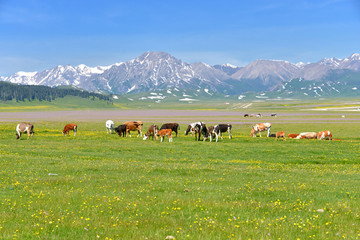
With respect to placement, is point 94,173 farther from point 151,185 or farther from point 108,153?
point 108,153

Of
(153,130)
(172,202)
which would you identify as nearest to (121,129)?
(153,130)

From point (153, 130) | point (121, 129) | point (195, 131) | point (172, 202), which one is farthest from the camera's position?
point (121, 129)

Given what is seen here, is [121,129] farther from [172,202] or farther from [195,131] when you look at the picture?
[172,202]

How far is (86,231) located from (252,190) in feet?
28.9

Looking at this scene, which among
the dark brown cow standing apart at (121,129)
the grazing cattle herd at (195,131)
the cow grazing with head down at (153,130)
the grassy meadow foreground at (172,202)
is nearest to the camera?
the grassy meadow foreground at (172,202)

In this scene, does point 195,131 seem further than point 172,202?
Yes

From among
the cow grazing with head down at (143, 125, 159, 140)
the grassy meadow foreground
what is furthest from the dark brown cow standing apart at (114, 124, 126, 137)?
the grassy meadow foreground

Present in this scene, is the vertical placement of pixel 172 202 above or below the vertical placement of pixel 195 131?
below

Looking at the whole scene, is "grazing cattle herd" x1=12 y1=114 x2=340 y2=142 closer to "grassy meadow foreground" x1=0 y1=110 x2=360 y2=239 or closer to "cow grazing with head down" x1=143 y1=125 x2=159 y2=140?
"cow grazing with head down" x1=143 y1=125 x2=159 y2=140

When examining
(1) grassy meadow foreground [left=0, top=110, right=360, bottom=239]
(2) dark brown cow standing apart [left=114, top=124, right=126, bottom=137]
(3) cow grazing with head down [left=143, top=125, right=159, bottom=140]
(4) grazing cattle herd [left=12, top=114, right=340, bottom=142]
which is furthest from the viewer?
(2) dark brown cow standing apart [left=114, top=124, right=126, bottom=137]

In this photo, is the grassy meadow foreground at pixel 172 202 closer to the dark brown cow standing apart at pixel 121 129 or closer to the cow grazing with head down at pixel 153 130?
the cow grazing with head down at pixel 153 130

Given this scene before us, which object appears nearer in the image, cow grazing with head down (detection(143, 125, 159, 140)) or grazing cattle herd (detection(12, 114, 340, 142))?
grazing cattle herd (detection(12, 114, 340, 142))

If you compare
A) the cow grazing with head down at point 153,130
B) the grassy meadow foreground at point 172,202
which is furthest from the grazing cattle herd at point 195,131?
the grassy meadow foreground at point 172,202

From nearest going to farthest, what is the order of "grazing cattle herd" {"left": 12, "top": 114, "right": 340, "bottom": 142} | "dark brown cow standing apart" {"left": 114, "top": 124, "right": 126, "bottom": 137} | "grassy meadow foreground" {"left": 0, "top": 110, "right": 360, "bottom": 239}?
"grassy meadow foreground" {"left": 0, "top": 110, "right": 360, "bottom": 239} < "grazing cattle herd" {"left": 12, "top": 114, "right": 340, "bottom": 142} < "dark brown cow standing apart" {"left": 114, "top": 124, "right": 126, "bottom": 137}
